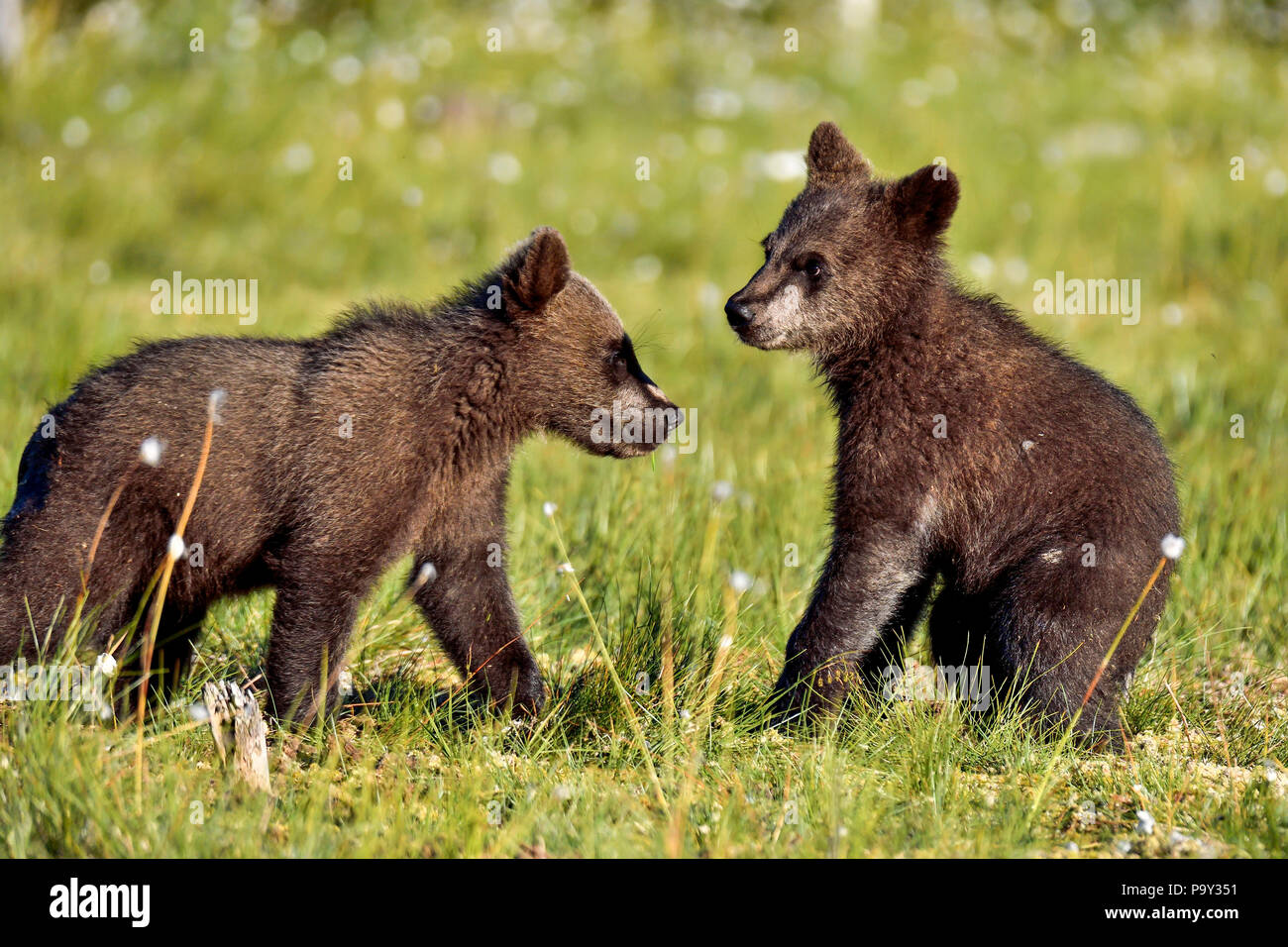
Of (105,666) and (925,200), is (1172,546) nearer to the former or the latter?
(925,200)

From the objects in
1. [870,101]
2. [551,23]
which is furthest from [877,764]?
[551,23]

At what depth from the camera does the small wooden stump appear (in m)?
3.88

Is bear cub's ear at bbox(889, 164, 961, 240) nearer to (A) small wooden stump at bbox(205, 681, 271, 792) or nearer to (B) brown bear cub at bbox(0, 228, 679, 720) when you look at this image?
(B) brown bear cub at bbox(0, 228, 679, 720)

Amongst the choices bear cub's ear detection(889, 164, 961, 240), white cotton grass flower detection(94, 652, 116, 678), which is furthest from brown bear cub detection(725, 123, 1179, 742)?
white cotton grass flower detection(94, 652, 116, 678)

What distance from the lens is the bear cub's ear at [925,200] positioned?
5012 millimetres

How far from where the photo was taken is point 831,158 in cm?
559

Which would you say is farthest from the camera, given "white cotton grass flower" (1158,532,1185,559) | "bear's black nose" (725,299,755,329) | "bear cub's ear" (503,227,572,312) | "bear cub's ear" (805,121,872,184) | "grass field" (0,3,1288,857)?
"bear cub's ear" (805,121,872,184)

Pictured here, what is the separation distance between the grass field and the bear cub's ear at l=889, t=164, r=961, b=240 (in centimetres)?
138

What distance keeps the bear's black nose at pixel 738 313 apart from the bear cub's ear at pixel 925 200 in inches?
24.4

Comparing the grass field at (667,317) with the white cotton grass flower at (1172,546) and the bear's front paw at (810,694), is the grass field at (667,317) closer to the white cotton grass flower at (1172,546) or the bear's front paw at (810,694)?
the bear's front paw at (810,694)

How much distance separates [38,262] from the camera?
950 cm
